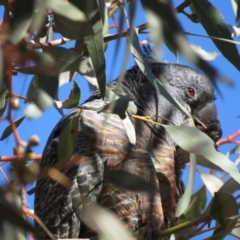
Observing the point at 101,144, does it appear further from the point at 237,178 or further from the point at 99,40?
the point at 99,40

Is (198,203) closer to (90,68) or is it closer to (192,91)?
(192,91)

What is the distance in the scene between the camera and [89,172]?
7.22ft

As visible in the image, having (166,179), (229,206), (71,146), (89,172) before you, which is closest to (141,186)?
(229,206)

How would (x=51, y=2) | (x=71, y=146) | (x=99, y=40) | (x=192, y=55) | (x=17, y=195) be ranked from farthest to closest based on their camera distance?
(x=71, y=146) < (x=99, y=40) < (x=51, y=2) < (x=17, y=195) < (x=192, y=55)

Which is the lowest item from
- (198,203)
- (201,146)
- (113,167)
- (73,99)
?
(198,203)

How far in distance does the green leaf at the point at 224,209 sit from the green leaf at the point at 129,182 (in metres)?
0.58

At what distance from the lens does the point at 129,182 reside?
106 cm

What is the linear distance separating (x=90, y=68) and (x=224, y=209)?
514mm

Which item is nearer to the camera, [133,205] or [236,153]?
[133,205]

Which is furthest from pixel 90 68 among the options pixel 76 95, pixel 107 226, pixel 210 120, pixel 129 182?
pixel 210 120

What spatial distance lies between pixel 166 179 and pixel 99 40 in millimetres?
1163

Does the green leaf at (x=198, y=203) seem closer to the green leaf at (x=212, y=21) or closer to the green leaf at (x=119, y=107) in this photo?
the green leaf at (x=212, y=21)

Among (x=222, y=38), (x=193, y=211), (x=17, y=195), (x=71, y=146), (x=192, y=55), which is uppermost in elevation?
(x=192, y=55)

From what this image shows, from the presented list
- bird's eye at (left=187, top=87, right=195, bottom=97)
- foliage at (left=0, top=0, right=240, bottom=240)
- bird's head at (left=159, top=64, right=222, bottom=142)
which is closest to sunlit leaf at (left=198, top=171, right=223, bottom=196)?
foliage at (left=0, top=0, right=240, bottom=240)
